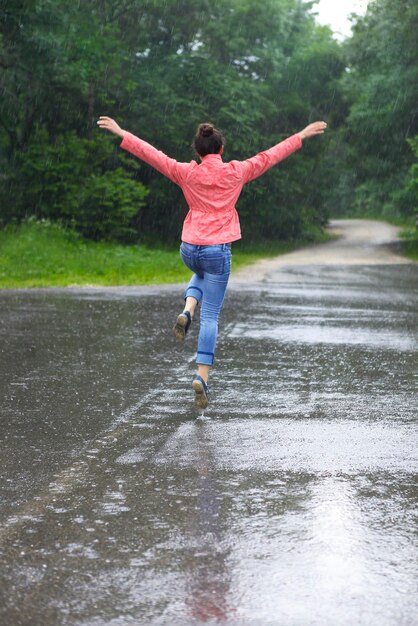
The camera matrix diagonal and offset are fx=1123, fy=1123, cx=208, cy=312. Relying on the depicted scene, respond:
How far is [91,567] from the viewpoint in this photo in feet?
13.2

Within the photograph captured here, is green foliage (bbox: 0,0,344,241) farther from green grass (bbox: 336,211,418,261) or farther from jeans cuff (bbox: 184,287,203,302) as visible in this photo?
jeans cuff (bbox: 184,287,203,302)

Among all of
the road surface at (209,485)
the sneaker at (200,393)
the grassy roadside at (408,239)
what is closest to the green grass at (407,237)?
the grassy roadside at (408,239)

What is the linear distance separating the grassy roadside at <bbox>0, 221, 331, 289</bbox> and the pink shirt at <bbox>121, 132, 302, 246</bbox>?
13.6m

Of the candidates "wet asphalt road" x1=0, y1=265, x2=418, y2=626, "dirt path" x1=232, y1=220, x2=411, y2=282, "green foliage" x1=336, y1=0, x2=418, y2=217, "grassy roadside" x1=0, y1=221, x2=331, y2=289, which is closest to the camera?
"wet asphalt road" x1=0, y1=265, x2=418, y2=626

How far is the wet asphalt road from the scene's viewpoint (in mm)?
3707

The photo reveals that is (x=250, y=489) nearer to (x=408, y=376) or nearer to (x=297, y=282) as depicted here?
(x=408, y=376)

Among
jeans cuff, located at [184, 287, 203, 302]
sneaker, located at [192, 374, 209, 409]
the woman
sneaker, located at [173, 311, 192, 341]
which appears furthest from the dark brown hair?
sneaker, located at [192, 374, 209, 409]

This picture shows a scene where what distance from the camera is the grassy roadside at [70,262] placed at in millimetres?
23909

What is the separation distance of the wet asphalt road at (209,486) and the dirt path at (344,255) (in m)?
15.4

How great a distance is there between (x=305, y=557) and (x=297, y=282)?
20.4 m

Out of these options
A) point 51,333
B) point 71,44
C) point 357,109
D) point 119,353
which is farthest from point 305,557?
point 357,109

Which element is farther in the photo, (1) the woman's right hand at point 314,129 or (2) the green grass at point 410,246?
(2) the green grass at point 410,246

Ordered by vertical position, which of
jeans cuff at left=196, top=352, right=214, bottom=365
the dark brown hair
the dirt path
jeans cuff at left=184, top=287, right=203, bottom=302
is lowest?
the dirt path

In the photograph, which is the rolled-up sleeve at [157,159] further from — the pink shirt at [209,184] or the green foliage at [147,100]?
the green foliage at [147,100]
